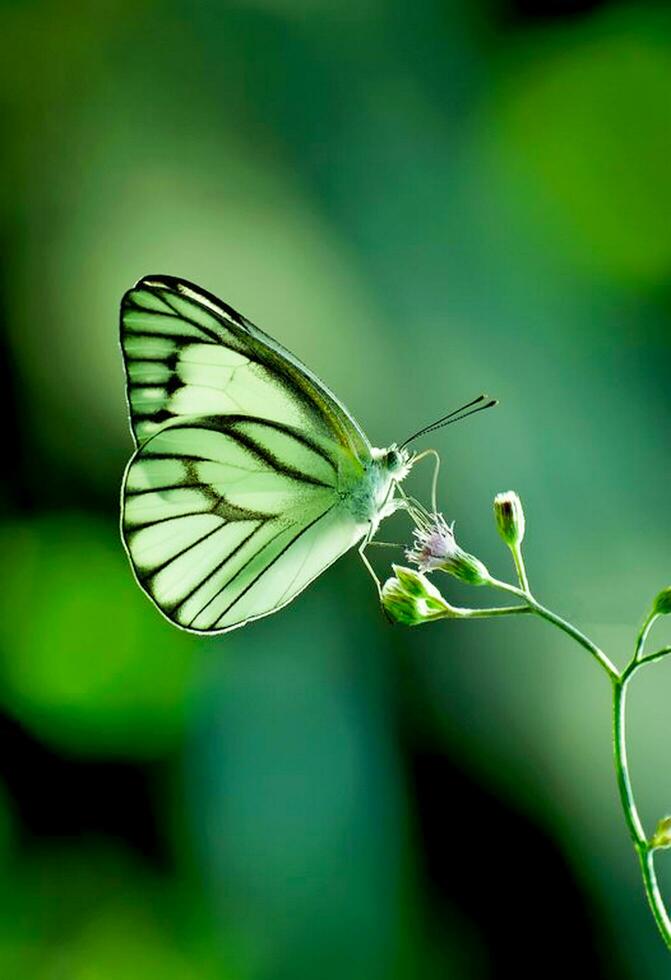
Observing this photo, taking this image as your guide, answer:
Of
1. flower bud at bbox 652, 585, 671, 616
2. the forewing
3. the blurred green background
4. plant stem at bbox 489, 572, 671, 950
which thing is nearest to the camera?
plant stem at bbox 489, 572, 671, 950

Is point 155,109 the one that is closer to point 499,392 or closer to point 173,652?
point 499,392

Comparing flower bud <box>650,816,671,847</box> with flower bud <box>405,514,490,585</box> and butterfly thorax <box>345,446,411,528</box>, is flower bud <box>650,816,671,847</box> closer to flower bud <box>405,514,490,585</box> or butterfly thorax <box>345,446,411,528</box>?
flower bud <box>405,514,490,585</box>

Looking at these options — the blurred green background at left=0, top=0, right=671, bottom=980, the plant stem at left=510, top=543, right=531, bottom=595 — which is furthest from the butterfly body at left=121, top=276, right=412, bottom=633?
the blurred green background at left=0, top=0, right=671, bottom=980

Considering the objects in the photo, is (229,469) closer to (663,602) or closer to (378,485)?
(378,485)

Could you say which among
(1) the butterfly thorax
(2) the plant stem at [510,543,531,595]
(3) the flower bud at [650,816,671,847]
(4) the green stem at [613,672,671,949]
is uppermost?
(1) the butterfly thorax

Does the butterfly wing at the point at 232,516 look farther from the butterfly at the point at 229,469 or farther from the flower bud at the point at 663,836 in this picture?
the flower bud at the point at 663,836

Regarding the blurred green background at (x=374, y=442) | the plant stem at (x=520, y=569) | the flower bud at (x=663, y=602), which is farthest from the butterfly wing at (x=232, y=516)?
the blurred green background at (x=374, y=442)

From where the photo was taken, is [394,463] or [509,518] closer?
[509,518]

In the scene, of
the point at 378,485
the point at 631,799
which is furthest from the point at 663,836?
the point at 378,485
